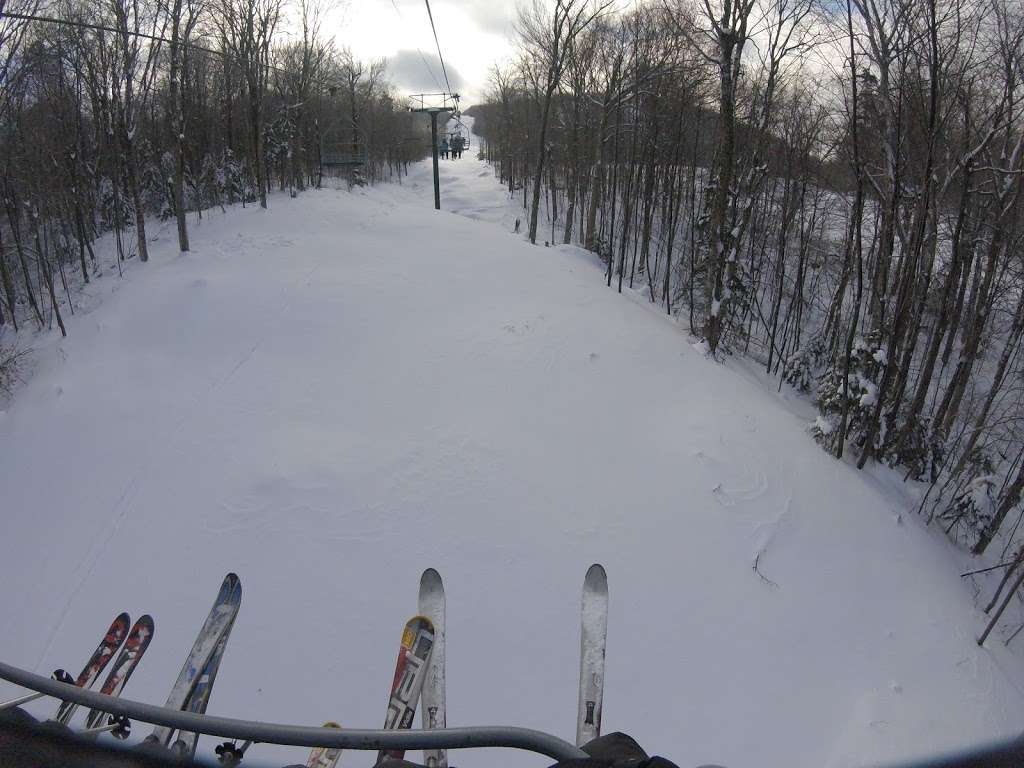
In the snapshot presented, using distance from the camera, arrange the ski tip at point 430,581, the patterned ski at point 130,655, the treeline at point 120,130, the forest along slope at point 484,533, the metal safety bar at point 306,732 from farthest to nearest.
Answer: the treeline at point 120,130 → the forest along slope at point 484,533 → the ski tip at point 430,581 → the patterned ski at point 130,655 → the metal safety bar at point 306,732

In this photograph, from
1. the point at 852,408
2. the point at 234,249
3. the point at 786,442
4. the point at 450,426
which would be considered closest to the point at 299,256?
the point at 234,249

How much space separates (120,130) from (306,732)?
59.5ft

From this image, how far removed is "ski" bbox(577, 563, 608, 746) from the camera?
9.11ft

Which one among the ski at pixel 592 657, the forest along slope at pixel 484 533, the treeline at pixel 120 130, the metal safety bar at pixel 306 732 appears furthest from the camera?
the treeline at pixel 120 130

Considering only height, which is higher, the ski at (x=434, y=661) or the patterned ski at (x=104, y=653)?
the ski at (x=434, y=661)

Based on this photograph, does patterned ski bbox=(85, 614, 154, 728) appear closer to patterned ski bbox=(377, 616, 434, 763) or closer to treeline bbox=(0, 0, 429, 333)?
patterned ski bbox=(377, 616, 434, 763)

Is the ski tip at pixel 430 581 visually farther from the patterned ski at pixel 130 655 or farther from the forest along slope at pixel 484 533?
the patterned ski at pixel 130 655

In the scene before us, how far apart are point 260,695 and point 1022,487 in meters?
10.9

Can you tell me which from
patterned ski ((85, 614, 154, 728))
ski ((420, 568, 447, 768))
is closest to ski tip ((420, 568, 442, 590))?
ski ((420, 568, 447, 768))

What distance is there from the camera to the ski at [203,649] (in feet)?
9.33

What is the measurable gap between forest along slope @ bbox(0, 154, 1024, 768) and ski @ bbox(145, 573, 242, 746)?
66 cm

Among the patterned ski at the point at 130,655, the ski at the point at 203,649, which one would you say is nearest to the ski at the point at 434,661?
the ski at the point at 203,649

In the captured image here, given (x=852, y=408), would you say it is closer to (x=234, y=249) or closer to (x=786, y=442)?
(x=786, y=442)

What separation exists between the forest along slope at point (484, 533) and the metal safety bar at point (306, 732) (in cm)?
220
